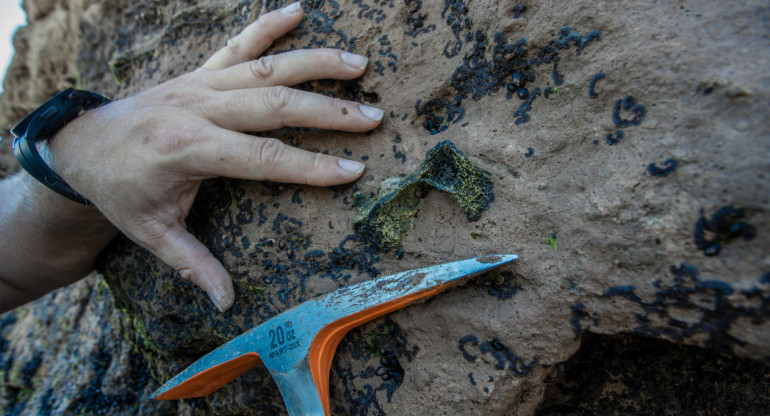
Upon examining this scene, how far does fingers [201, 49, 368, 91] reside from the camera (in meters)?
1.26

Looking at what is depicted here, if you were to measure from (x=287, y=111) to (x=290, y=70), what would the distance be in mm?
145

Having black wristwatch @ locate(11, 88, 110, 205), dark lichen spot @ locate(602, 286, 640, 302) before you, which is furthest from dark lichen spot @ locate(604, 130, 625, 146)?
black wristwatch @ locate(11, 88, 110, 205)

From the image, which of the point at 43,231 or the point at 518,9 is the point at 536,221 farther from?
the point at 43,231

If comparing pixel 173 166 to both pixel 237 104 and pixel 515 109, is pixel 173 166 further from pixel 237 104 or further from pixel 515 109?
pixel 515 109

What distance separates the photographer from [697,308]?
815 millimetres

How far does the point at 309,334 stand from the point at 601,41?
3.07 ft

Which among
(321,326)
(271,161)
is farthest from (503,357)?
(271,161)

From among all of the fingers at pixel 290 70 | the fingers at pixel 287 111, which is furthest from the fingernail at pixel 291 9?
the fingers at pixel 287 111

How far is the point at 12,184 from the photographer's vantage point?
5.35 feet

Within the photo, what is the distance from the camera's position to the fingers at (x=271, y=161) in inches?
47.8

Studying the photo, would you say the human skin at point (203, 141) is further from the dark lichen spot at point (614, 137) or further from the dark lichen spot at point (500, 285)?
the dark lichen spot at point (614, 137)

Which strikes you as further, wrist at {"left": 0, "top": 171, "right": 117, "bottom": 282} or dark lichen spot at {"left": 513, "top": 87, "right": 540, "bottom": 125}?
wrist at {"left": 0, "top": 171, "right": 117, "bottom": 282}

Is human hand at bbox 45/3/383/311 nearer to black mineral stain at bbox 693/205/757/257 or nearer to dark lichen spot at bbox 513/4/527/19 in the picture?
dark lichen spot at bbox 513/4/527/19

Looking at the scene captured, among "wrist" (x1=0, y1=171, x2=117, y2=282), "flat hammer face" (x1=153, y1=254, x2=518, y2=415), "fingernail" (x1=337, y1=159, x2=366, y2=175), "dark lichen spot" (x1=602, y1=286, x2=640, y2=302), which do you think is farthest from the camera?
"wrist" (x1=0, y1=171, x2=117, y2=282)
